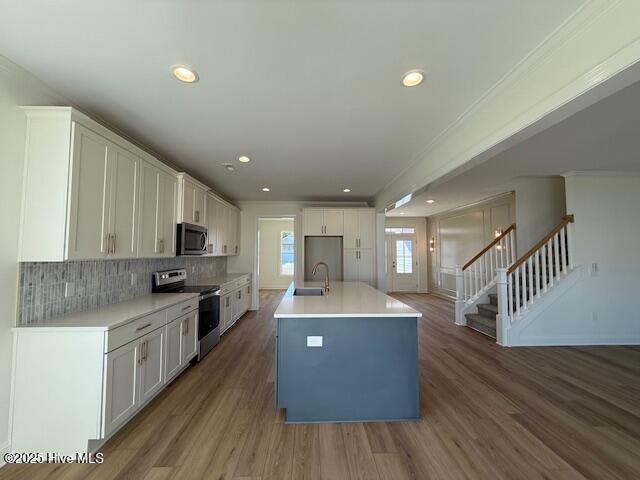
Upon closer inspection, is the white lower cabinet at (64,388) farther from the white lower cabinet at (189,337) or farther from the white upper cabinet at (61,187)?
the white lower cabinet at (189,337)

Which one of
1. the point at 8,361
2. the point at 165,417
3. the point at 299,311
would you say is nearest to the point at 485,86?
the point at 299,311

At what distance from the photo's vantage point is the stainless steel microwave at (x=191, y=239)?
338 centimetres

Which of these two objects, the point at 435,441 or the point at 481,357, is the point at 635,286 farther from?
the point at 435,441

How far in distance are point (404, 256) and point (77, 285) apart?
8.28m

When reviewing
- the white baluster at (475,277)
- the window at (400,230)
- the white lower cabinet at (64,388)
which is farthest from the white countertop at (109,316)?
the window at (400,230)

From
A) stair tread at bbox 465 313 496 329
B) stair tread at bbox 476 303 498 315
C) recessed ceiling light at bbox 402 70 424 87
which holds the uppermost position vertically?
recessed ceiling light at bbox 402 70 424 87

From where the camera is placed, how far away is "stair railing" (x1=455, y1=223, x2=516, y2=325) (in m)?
5.12

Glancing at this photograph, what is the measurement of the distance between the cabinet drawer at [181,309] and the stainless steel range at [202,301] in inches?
7.2

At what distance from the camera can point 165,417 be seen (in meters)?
2.28

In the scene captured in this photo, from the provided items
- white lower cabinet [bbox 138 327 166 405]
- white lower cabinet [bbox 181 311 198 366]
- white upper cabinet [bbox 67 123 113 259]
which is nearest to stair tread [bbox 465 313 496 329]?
white lower cabinet [bbox 181 311 198 366]

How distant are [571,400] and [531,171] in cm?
316

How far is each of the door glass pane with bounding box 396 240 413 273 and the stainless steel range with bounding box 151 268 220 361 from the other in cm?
641

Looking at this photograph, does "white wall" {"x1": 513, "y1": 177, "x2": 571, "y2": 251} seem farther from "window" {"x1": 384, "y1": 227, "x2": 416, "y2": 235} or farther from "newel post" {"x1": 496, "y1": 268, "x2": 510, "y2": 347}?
"window" {"x1": 384, "y1": 227, "x2": 416, "y2": 235}

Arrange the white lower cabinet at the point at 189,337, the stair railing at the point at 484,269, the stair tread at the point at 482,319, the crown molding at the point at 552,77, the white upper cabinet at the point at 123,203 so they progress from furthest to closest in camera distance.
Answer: the stair railing at the point at 484,269 < the stair tread at the point at 482,319 < the white lower cabinet at the point at 189,337 < the white upper cabinet at the point at 123,203 < the crown molding at the point at 552,77
